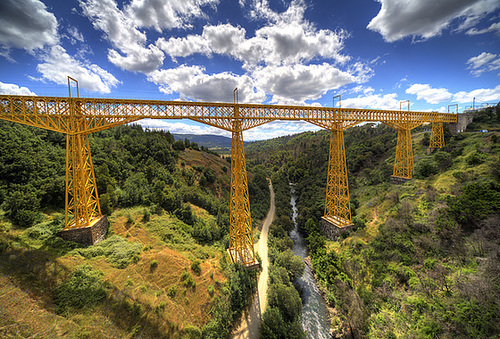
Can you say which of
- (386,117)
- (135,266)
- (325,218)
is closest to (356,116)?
(386,117)

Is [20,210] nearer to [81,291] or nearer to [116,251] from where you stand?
[116,251]

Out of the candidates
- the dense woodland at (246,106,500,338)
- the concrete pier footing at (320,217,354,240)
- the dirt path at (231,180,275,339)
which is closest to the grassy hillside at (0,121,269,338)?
the dirt path at (231,180,275,339)

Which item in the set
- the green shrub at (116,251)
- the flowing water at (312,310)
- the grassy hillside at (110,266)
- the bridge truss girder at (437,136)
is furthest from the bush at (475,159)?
the green shrub at (116,251)

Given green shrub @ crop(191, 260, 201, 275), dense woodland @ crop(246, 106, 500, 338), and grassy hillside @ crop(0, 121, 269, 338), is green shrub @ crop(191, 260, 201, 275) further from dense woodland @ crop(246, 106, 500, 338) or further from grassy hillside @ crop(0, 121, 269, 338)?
dense woodland @ crop(246, 106, 500, 338)

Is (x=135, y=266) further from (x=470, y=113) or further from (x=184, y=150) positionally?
(x=470, y=113)

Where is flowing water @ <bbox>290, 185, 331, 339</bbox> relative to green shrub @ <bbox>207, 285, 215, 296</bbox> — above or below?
below

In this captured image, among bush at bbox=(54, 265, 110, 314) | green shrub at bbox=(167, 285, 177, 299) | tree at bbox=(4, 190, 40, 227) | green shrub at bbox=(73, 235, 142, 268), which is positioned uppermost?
tree at bbox=(4, 190, 40, 227)

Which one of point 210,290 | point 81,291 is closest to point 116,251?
point 81,291
